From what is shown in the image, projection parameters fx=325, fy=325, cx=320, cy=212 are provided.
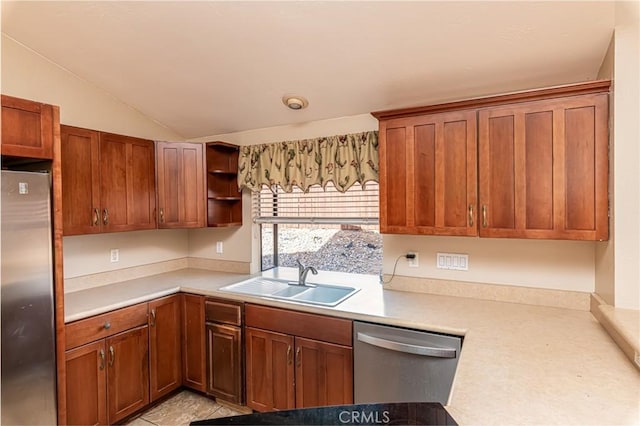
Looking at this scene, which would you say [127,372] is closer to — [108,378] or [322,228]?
[108,378]

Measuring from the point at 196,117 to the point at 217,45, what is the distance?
110cm

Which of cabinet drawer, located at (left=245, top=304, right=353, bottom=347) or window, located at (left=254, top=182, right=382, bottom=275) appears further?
window, located at (left=254, top=182, right=382, bottom=275)

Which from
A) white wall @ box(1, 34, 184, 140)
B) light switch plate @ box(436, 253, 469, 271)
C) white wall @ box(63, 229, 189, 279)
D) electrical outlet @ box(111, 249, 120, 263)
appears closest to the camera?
white wall @ box(1, 34, 184, 140)

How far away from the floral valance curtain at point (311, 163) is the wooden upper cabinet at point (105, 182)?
2.71 ft

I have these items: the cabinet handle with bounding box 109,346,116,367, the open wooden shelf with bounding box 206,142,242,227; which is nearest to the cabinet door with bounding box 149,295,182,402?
the cabinet handle with bounding box 109,346,116,367

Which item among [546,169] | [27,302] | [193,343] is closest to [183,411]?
[193,343]

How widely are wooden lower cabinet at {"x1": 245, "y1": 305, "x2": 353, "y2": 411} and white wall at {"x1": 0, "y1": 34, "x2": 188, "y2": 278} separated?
4.57ft

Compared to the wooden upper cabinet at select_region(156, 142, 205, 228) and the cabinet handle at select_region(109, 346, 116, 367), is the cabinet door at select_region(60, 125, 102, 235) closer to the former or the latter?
the wooden upper cabinet at select_region(156, 142, 205, 228)

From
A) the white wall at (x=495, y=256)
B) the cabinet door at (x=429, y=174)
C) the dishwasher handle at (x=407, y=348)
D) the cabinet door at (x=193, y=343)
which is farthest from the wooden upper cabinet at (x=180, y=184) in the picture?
the dishwasher handle at (x=407, y=348)

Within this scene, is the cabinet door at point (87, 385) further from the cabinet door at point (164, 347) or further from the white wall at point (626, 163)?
the white wall at point (626, 163)

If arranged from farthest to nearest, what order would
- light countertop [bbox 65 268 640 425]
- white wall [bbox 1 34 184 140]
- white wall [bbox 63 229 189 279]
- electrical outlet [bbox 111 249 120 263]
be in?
electrical outlet [bbox 111 249 120 263] → white wall [bbox 63 229 189 279] → white wall [bbox 1 34 184 140] → light countertop [bbox 65 268 640 425]

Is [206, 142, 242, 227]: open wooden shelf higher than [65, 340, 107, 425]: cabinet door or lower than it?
higher

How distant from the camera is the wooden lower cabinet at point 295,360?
2.03 m

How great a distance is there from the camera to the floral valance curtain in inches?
97.5
